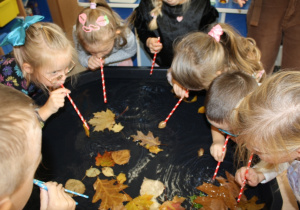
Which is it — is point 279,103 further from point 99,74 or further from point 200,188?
point 99,74

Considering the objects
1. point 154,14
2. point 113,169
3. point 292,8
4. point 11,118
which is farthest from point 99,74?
point 292,8

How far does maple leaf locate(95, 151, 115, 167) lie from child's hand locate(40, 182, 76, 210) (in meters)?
0.42

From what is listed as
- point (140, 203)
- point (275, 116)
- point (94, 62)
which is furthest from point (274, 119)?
point (94, 62)

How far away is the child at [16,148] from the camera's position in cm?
78

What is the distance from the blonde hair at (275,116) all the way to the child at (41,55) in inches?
45.9

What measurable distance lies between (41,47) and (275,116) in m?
1.37

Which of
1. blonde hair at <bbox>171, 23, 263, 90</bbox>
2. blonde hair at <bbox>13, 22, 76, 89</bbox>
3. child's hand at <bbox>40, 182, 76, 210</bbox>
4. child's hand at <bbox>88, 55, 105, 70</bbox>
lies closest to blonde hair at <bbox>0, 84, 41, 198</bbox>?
child's hand at <bbox>40, 182, 76, 210</bbox>

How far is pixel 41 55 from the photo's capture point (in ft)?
5.35

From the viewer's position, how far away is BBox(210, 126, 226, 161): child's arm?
1592mm

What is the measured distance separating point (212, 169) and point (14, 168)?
113 centimetres

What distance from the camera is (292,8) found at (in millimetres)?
2043

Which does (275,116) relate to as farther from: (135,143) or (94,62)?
(94,62)

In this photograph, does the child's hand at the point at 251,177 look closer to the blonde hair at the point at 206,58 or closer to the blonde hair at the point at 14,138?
the blonde hair at the point at 206,58

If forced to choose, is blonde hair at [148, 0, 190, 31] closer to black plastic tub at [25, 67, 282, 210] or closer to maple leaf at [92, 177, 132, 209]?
black plastic tub at [25, 67, 282, 210]
